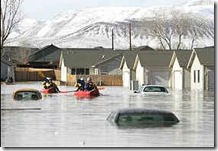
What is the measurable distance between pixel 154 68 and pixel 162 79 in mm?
1734

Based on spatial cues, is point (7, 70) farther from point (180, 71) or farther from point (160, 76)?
point (180, 71)

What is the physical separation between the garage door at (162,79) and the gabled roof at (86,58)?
598 inches

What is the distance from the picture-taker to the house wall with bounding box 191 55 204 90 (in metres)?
45.9

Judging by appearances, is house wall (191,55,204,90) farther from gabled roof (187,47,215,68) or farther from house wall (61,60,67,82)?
house wall (61,60,67,82)

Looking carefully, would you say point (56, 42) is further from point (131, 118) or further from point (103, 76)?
point (131, 118)

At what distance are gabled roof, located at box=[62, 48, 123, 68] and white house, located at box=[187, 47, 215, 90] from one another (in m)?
22.1

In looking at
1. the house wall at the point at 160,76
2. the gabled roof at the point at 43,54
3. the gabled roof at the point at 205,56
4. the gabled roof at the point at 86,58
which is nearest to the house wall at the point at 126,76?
the house wall at the point at 160,76

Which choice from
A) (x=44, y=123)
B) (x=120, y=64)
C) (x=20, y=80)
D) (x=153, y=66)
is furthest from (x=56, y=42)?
(x=44, y=123)

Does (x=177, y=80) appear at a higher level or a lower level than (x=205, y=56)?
lower

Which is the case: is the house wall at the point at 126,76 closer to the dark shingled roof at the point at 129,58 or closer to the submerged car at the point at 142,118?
the dark shingled roof at the point at 129,58

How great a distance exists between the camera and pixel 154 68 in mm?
55656

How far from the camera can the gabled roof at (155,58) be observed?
5519cm

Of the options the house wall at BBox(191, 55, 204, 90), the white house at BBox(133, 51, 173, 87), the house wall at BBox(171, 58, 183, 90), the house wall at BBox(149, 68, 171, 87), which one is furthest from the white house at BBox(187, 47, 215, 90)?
the white house at BBox(133, 51, 173, 87)

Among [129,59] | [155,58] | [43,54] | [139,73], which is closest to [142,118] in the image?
[155,58]
